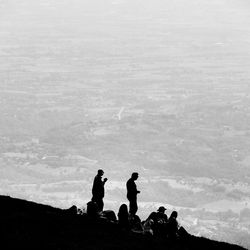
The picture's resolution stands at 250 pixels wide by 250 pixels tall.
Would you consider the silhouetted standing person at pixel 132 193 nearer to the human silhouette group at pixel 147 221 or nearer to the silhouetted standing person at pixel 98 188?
the human silhouette group at pixel 147 221

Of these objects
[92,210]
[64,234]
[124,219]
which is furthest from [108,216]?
[64,234]

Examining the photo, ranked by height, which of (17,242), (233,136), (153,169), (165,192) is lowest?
(17,242)

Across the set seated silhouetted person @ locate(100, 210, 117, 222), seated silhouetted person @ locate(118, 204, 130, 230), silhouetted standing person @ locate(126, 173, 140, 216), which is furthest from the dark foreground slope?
silhouetted standing person @ locate(126, 173, 140, 216)

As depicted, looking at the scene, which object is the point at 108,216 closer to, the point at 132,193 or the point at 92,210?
the point at 92,210

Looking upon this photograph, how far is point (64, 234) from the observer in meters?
17.6

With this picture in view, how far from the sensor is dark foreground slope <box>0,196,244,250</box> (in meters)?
16.5

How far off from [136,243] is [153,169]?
4553 inches

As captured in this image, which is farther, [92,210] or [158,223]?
[92,210]

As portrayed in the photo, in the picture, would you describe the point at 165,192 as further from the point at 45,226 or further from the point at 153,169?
the point at 45,226

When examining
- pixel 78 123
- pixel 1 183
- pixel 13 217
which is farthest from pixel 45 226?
pixel 78 123

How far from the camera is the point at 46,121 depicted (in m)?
194

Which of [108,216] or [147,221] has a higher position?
[108,216]

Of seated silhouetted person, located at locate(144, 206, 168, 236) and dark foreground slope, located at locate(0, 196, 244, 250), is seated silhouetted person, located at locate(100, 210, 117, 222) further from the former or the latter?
seated silhouetted person, located at locate(144, 206, 168, 236)

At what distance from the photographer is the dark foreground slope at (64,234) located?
16.5m
